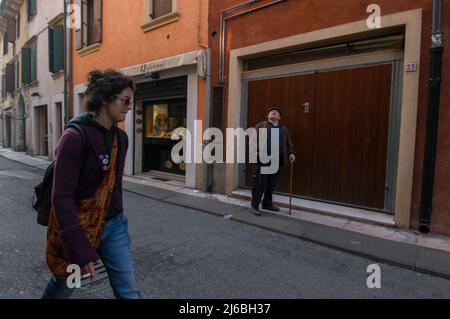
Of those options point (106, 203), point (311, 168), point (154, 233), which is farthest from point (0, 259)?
point (311, 168)

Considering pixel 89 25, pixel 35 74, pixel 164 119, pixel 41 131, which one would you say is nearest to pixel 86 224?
pixel 164 119

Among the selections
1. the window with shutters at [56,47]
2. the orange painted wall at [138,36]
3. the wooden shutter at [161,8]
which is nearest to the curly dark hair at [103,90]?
the orange painted wall at [138,36]

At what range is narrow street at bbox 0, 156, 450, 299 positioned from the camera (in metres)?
2.85

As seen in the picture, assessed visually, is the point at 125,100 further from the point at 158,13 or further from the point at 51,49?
the point at 51,49

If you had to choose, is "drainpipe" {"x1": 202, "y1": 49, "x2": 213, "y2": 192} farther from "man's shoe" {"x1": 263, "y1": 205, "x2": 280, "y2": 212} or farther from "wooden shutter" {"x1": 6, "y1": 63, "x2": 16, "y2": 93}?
"wooden shutter" {"x1": 6, "y1": 63, "x2": 16, "y2": 93}

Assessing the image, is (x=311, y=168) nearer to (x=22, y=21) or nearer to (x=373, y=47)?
(x=373, y=47)

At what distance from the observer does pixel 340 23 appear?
507cm

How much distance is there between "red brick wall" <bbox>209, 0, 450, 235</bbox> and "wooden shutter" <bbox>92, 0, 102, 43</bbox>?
5.28 metres

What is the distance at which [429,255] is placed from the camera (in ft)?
12.1

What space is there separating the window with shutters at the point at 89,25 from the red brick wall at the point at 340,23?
5.50 metres

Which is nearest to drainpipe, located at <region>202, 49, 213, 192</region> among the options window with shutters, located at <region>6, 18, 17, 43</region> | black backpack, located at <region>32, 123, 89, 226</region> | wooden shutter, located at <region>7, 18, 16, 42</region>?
black backpack, located at <region>32, 123, 89, 226</region>

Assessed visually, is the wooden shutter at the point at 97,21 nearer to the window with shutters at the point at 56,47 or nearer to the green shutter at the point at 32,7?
the window with shutters at the point at 56,47

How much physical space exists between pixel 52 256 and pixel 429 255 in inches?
153
